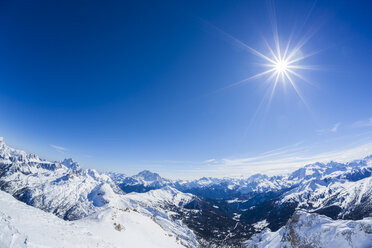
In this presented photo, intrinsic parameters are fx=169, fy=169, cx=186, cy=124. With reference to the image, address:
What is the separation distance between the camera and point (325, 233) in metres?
38.2

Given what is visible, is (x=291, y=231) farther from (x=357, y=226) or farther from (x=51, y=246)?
(x=51, y=246)

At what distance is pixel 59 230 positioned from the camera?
19969mm

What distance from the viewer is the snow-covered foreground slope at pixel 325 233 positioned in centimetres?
3069

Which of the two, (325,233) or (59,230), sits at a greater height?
(59,230)

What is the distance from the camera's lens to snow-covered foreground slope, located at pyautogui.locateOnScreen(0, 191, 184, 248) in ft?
43.1

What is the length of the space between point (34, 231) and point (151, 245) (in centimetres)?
2465

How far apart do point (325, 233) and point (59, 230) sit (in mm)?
51293

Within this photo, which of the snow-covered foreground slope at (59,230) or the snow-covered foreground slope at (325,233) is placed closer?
the snow-covered foreground slope at (59,230)

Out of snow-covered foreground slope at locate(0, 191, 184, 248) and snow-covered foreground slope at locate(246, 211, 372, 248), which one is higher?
snow-covered foreground slope at locate(0, 191, 184, 248)

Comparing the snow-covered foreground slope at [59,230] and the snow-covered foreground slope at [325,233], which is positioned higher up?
the snow-covered foreground slope at [59,230]

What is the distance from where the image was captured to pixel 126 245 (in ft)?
96.4

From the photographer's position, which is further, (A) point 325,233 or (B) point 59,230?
(A) point 325,233

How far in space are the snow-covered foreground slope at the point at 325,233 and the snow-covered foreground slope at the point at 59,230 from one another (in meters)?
35.4

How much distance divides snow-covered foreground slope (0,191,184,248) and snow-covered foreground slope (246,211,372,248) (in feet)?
116
